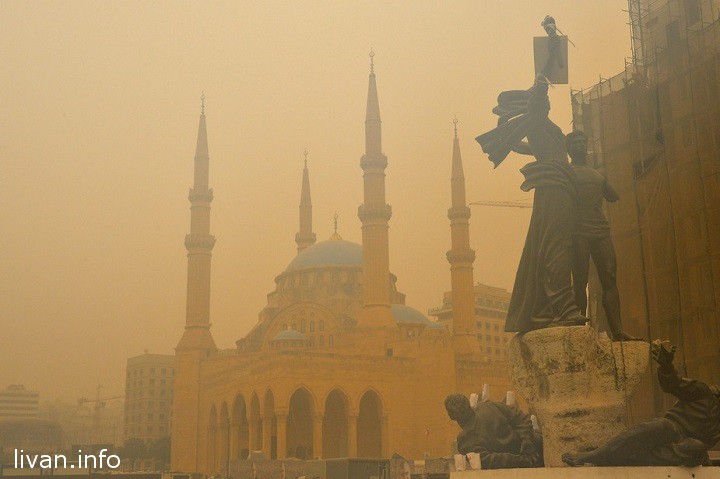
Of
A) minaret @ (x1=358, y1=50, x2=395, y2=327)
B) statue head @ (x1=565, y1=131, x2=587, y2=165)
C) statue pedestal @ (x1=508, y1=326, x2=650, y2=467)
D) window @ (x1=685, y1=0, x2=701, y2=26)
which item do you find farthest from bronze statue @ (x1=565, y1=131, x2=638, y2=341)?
minaret @ (x1=358, y1=50, x2=395, y2=327)

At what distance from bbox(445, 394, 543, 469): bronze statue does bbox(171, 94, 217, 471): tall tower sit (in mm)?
31462

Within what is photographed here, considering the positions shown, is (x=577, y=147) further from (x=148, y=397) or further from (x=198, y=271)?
(x=148, y=397)

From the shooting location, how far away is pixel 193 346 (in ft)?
119

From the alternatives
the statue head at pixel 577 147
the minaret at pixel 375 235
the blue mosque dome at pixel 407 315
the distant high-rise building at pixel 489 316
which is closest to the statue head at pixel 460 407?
the statue head at pixel 577 147

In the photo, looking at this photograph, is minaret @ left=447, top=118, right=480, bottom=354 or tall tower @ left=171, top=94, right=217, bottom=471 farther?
minaret @ left=447, top=118, right=480, bottom=354

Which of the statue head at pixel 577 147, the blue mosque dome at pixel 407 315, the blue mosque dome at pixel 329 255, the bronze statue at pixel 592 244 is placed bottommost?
the bronze statue at pixel 592 244

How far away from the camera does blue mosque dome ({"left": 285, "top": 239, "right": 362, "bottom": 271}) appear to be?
41.8 meters

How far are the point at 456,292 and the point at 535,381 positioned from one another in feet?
109

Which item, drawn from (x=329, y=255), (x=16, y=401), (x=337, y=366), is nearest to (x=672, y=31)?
(x=337, y=366)

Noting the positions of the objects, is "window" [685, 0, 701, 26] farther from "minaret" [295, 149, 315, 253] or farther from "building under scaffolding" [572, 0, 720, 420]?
"minaret" [295, 149, 315, 253]

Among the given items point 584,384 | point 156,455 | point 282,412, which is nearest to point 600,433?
point 584,384

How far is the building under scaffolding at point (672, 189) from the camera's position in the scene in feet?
45.6

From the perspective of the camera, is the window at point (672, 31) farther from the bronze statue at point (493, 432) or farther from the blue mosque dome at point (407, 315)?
the blue mosque dome at point (407, 315)

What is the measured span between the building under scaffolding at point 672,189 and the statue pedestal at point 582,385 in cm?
924
